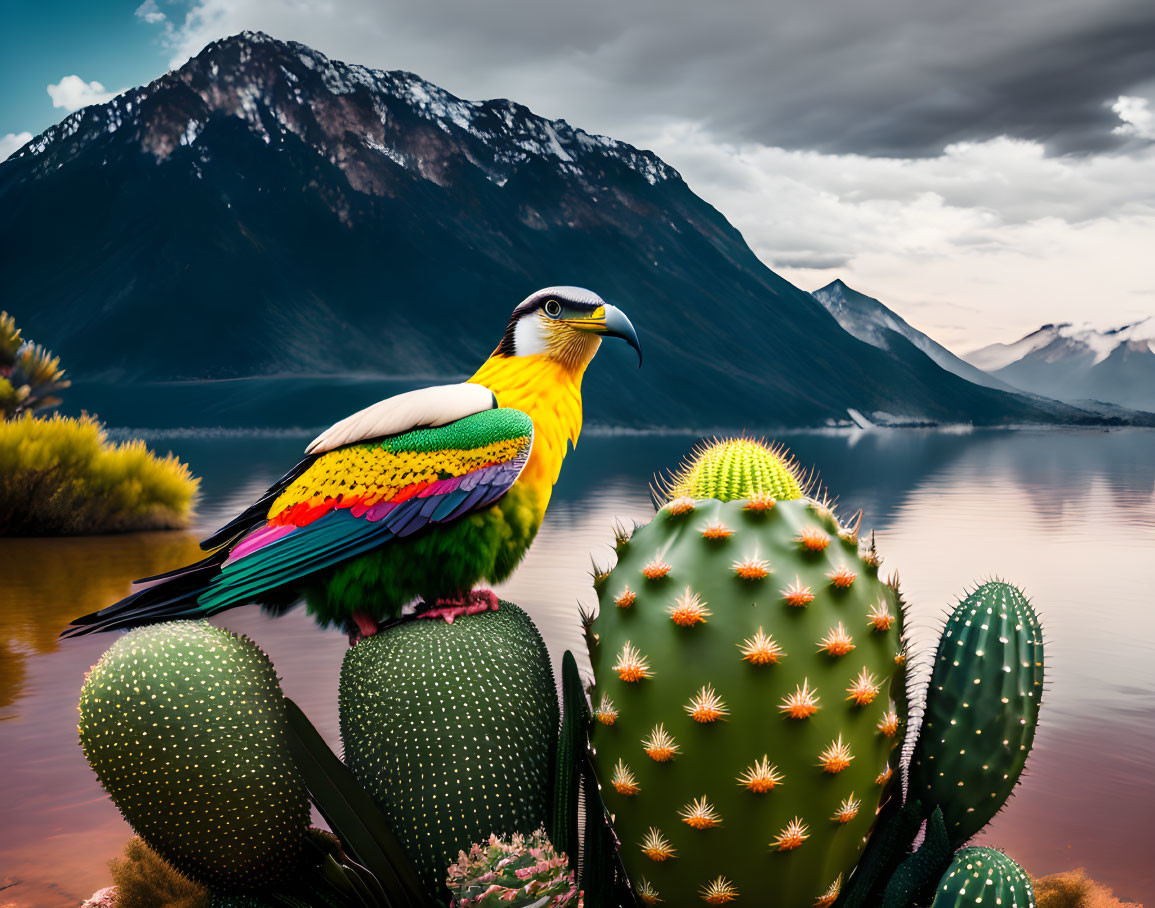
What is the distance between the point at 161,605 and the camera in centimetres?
319

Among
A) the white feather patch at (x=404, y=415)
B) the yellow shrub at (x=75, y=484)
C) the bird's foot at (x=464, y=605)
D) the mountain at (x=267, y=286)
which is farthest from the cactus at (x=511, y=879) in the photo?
the mountain at (x=267, y=286)

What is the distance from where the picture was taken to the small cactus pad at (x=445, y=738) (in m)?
2.95

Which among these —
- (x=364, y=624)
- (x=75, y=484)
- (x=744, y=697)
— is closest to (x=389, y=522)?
(x=364, y=624)

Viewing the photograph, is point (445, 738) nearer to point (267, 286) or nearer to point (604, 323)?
point (604, 323)

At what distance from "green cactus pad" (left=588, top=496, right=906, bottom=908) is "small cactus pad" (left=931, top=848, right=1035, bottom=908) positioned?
260 millimetres

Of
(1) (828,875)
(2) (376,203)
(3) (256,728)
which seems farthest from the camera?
(2) (376,203)

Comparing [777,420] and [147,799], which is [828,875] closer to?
[147,799]

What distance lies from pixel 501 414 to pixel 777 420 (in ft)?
571

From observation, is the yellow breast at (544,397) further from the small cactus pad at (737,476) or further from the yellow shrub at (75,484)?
the yellow shrub at (75,484)

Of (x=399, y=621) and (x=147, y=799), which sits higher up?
(x=399, y=621)

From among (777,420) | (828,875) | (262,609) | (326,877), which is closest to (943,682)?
(828,875)

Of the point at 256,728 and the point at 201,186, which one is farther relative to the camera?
the point at 201,186

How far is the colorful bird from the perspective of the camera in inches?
126

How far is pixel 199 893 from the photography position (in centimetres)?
371
